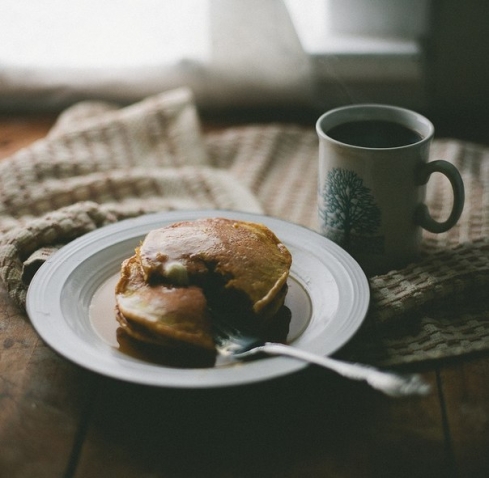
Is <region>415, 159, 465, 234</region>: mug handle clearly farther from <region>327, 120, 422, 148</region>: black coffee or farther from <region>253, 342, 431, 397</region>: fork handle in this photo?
<region>253, 342, 431, 397</region>: fork handle

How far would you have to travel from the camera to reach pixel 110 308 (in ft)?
2.30

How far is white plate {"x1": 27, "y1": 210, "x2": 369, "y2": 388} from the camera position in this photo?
0.56 m

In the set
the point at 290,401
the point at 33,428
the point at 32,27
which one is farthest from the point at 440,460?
the point at 32,27

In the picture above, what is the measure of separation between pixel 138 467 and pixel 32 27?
1.10 m

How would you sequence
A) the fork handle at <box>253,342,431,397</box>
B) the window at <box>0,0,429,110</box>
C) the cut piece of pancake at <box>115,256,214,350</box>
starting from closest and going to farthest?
1. the fork handle at <box>253,342,431,397</box>
2. the cut piece of pancake at <box>115,256,214,350</box>
3. the window at <box>0,0,429,110</box>

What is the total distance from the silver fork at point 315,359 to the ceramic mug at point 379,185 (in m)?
0.20

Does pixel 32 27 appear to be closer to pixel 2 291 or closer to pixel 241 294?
pixel 2 291

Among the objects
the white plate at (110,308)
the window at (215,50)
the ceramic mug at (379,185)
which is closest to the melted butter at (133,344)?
the white plate at (110,308)

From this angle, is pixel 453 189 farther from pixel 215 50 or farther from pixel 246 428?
pixel 215 50

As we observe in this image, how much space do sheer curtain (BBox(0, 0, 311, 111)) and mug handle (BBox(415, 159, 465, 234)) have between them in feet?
2.09

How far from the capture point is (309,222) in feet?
3.12

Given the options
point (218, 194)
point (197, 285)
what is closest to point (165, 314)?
point (197, 285)

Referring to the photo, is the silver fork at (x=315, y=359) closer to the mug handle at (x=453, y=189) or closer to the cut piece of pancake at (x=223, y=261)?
the cut piece of pancake at (x=223, y=261)

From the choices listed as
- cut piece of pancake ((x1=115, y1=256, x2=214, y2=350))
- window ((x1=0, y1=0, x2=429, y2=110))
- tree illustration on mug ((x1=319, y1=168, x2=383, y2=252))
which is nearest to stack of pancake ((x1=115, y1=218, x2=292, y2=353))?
cut piece of pancake ((x1=115, y1=256, x2=214, y2=350))
